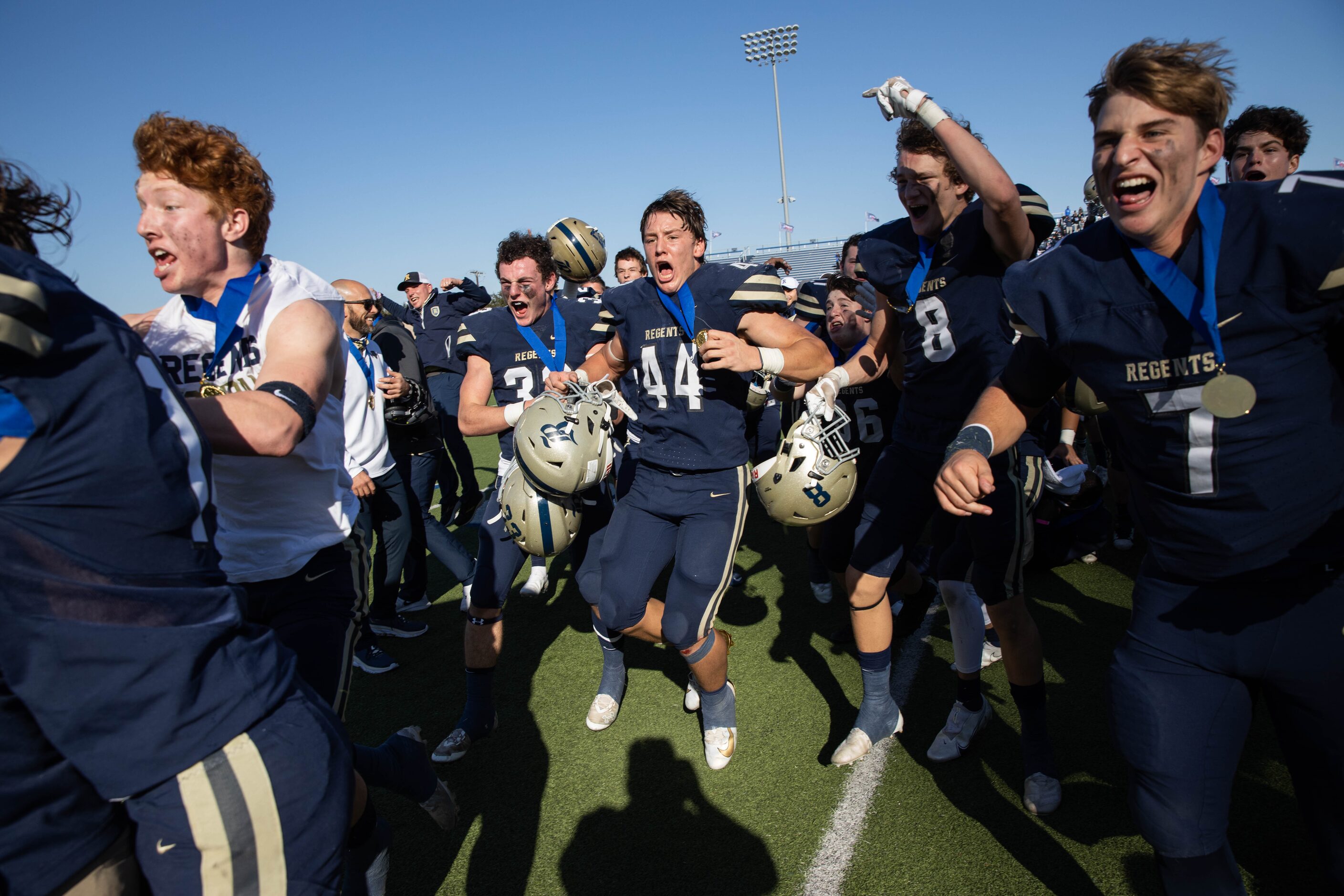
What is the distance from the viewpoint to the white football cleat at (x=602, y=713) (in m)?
3.75

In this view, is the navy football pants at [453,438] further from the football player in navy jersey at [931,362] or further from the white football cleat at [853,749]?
the white football cleat at [853,749]

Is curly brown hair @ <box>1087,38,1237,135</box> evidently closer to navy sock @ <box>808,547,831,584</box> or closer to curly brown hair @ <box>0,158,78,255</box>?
curly brown hair @ <box>0,158,78,255</box>

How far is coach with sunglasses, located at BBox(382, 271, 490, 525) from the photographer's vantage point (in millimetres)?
6875

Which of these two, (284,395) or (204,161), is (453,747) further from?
(204,161)

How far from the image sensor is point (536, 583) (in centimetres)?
576

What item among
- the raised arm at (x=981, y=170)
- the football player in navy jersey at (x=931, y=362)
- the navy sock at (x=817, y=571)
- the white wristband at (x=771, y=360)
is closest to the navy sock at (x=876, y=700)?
the football player in navy jersey at (x=931, y=362)

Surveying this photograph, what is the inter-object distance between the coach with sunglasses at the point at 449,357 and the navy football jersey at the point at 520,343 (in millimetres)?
2607

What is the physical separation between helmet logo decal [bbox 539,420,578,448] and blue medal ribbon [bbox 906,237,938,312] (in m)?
1.60

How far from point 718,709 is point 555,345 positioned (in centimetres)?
215

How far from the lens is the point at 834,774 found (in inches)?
126

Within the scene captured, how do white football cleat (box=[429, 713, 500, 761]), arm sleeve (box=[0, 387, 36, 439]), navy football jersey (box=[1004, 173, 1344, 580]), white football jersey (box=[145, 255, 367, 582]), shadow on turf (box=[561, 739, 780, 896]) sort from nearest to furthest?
arm sleeve (box=[0, 387, 36, 439]) → navy football jersey (box=[1004, 173, 1344, 580]) → white football jersey (box=[145, 255, 367, 582]) → shadow on turf (box=[561, 739, 780, 896]) → white football cleat (box=[429, 713, 500, 761])

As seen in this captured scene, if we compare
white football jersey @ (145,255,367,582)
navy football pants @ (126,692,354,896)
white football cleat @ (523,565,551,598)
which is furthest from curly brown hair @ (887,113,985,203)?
white football cleat @ (523,565,551,598)

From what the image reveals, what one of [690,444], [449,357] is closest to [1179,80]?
[690,444]

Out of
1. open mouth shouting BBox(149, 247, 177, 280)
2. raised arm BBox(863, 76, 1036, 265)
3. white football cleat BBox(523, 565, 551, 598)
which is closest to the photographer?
open mouth shouting BBox(149, 247, 177, 280)
